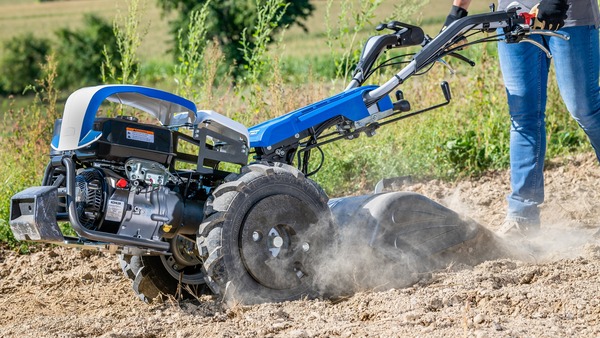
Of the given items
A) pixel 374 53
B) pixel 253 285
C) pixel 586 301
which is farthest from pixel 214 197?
pixel 586 301

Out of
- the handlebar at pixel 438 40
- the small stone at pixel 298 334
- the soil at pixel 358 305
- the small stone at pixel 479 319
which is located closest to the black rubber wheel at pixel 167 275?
the soil at pixel 358 305

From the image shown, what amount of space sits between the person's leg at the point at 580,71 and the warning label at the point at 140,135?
2696mm

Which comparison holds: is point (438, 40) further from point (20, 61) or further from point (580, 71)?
point (20, 61)

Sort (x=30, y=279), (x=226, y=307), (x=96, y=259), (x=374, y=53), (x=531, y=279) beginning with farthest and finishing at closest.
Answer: (x=96, y=259) → (x=30, y=279) → (x=374, y=53) → (x=531, y=279) → (x=226, y=307)

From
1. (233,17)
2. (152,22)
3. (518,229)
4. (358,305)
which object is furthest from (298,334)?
(152,22)

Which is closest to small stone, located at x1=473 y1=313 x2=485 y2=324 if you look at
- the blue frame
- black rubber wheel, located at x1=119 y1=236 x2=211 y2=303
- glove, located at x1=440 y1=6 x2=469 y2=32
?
the blue frame

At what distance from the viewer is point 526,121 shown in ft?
18.2

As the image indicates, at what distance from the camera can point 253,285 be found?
427 centimetres

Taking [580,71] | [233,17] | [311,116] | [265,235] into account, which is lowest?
[265,235]

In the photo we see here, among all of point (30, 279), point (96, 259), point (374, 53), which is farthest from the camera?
point (96, 259)

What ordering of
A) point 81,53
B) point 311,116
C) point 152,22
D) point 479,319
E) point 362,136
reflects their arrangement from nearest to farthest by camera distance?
point 479,319
point 311,116
point 362,136
point 152,22
point 81,53

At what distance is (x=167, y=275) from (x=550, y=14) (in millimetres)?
2651

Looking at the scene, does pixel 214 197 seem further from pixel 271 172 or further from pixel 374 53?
pixel 374 53

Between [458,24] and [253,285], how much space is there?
1900 mm
